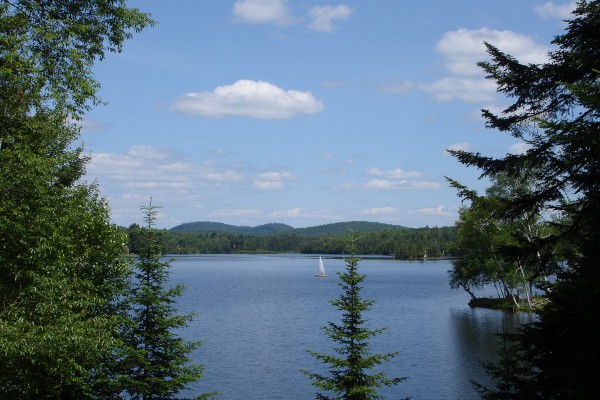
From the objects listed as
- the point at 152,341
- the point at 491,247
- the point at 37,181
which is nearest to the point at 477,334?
the point at 491,247

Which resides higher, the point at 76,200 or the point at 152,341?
the point at 76,200

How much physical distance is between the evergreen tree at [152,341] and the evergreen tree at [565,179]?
11055 mm

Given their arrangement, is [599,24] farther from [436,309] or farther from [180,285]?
[436,309]

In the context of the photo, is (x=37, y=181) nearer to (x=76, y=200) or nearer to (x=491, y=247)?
(x=76, y=200)

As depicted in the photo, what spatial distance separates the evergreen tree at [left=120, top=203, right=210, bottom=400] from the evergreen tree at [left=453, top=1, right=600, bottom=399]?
36.3 feet

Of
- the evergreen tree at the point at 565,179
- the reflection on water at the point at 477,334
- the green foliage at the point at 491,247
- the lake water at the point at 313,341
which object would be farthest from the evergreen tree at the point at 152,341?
the green foliage at the point at 491,247

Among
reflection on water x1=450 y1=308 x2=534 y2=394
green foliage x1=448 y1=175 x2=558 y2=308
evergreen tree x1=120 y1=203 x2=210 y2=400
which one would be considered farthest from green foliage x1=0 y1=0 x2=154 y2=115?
green foliage x1=448 y1=175 x2=558 y2=308

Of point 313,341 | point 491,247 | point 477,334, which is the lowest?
point 313,341

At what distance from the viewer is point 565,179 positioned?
12.0m

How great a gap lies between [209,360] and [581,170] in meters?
30.9

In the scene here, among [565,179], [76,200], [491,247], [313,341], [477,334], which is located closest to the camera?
[565,179]

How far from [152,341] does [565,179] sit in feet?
45.5

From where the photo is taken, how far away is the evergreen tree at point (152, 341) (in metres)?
19.0

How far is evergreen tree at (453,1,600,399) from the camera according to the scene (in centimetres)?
945
